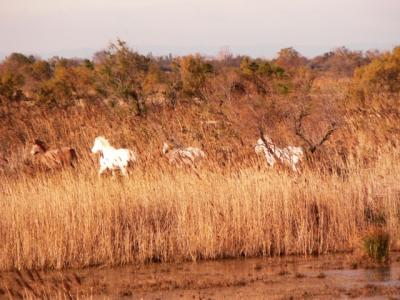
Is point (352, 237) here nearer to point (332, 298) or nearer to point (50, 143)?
point (332, 298)

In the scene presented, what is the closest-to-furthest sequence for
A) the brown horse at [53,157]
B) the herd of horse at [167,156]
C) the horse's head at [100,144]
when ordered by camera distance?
the herd of horse at [167,156]
the brown horse at [53,157]
the horse's head at [100,144]

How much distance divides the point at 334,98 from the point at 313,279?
1184 centimetres

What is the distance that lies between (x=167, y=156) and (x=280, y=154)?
230cm

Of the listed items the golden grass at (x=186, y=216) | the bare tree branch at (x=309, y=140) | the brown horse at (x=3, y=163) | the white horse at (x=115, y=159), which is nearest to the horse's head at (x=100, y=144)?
the white horse at (x=115, y=159)

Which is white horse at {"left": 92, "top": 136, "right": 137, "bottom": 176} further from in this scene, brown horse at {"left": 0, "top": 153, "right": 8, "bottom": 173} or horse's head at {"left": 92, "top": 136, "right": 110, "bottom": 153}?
brown horse at {"left": 0, "top": 153, "right": 8, "bottom": 173}

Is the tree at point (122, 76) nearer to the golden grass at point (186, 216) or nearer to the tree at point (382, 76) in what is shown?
the tree at point (382, 76)

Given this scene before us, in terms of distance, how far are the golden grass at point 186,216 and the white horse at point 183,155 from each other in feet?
2.68

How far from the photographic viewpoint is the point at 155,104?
24484mm

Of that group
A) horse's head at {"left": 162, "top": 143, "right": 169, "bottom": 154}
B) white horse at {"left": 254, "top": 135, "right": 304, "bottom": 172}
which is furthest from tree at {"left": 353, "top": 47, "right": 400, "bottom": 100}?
white horse at {"left": 254, "top": 135, "right": 304, "bottom": 172}

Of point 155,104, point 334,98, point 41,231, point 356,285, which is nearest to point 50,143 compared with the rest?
point 155,104

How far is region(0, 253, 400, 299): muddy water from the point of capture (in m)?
10.2

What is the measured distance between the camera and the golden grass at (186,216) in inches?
482

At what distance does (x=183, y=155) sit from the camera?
14875 millimetres

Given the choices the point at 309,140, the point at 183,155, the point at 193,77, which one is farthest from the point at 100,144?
the point at 193,77
